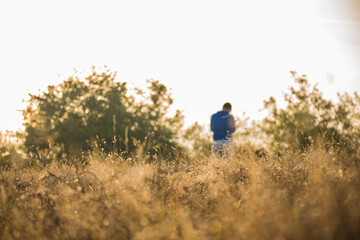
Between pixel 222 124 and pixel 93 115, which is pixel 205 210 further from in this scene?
pixel 93 115

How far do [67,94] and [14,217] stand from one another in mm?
23042

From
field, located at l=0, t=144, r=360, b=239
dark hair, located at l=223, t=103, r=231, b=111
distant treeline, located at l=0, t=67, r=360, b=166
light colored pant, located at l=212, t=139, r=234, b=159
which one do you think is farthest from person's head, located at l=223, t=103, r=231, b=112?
distant treeline, located at l=0, t=67, r=360, b=166

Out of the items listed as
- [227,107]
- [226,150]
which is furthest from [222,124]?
[226,150]

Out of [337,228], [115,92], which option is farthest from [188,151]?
[115,92]

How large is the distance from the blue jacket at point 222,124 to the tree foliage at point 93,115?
12610mm

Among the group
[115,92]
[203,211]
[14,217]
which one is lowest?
[203,211]

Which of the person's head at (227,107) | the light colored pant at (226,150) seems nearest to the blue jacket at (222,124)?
the person's head at (227,107)

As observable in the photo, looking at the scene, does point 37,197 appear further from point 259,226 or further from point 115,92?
point 115,92

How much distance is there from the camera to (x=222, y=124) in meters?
6.54

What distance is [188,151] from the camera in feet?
15.1

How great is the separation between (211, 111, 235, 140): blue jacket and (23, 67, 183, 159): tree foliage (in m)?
12.6

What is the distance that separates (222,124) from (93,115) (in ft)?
58.4

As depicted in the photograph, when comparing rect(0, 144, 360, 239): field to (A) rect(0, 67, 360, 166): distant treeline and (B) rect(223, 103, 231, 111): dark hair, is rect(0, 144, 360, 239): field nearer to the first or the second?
(B) rect(223, 103, 231, 111): dark hair

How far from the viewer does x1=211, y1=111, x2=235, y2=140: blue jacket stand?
6386 millimetres
